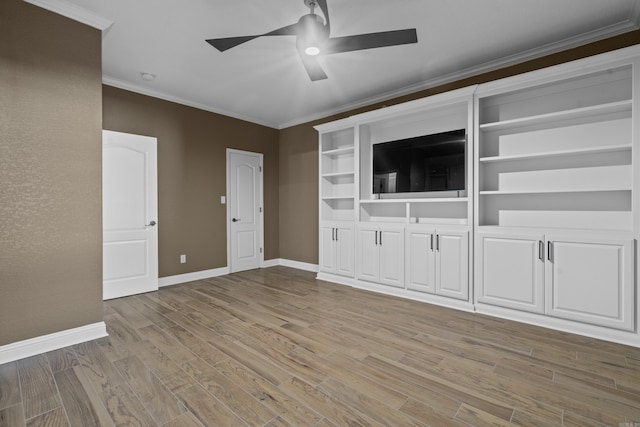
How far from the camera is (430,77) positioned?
3.84m

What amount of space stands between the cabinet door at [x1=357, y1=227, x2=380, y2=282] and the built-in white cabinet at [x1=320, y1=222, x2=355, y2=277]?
0.47 ft

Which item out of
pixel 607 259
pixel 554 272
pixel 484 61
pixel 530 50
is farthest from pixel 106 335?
pixel 530 50

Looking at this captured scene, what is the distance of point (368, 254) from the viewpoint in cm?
420

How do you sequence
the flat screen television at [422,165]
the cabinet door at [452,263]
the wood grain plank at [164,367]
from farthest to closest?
the flat screen television at [422,165]
the cabinet door at [452,263]
the wood grain plank at [164,367]

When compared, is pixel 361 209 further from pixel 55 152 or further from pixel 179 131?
pixel 55 152

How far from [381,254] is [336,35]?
2.61 m

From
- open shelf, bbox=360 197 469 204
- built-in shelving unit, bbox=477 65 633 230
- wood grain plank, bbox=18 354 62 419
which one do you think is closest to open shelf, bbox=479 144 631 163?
built-in shelving unit, bbox=477 65 633 230

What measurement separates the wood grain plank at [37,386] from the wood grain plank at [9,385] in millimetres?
25

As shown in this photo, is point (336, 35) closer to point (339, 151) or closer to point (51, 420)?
point (339, 151)

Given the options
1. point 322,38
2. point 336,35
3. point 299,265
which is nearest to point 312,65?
point 322,38

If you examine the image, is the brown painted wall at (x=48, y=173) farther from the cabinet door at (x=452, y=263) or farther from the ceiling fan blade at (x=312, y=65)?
the cabinet door at (x=452, y=263)

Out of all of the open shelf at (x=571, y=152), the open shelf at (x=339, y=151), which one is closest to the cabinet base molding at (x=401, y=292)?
the open shelf at (x=571, y=152)

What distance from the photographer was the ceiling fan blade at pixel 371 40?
6.84 ft

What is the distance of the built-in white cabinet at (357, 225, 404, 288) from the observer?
3881 millimetres
